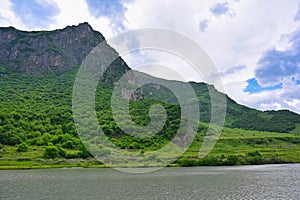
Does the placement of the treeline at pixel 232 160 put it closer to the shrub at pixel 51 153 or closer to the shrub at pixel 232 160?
the shrub at pixel 232 160

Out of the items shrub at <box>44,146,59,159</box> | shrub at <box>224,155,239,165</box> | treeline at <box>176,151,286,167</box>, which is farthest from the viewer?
shrub at <box>224,155,239,165</box>

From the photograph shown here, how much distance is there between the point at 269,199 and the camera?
1473 inches

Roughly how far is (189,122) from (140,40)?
307ft

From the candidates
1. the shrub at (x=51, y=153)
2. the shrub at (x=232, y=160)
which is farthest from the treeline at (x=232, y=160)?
the shrub at (x=51, y=153)

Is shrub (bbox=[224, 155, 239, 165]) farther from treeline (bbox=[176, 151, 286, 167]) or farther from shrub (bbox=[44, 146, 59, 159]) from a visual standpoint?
shrub (bbox=[44, 146, 59, 159])

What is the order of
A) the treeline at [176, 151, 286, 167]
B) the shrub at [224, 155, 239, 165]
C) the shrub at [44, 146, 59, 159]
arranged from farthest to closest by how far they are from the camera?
the shrub at [224, 155, 239, 165] < the treeline at [176, 151, 286, 167] < the shrub at [44, 146, 59, 159]

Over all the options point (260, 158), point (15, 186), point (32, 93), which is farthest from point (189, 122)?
point (15, 186)

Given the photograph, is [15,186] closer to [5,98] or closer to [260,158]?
[260,158]

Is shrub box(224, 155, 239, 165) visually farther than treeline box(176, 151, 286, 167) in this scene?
Yes

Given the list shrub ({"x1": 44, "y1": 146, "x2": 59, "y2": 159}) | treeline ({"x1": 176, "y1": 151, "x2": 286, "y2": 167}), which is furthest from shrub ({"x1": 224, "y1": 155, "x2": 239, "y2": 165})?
shrub ({"x1": 44, "y1": 146, "x2": 59, "y2": 159})

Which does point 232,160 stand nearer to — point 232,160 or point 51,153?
point 232,160

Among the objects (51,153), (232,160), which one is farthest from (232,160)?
(51,153)

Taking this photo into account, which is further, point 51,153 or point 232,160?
point 232,160

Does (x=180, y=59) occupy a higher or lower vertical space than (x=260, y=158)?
higher
